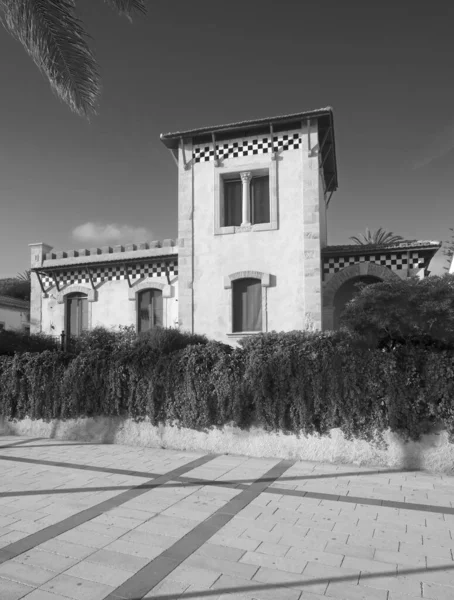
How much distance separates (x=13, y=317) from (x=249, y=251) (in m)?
21.4

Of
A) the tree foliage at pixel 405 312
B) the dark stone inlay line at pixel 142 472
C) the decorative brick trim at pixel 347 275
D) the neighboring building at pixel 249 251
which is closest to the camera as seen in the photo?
the dark stone inlay line at pixel 142 472

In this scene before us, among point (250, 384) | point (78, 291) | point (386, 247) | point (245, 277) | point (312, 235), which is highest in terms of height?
point (312, 235)

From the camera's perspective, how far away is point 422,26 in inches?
373

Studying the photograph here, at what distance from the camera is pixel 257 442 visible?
7586 millimetres

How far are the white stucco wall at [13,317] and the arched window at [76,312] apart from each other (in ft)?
41.3

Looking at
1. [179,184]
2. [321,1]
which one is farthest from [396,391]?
[179,184]

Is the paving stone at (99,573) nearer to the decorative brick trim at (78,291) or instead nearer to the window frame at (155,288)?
the window frame at (155,288)

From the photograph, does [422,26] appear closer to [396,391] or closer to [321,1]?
[321,1]

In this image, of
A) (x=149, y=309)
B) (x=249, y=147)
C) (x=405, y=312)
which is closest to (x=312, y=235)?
(x=249, y=147)

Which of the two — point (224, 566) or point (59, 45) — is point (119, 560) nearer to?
point (224, 566)

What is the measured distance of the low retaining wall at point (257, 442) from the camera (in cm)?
663

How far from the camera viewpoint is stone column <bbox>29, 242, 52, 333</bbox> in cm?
1784

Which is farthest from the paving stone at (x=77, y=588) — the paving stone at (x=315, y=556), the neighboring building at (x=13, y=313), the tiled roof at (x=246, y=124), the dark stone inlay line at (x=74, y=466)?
the neighboring building at (x=13, y=313)

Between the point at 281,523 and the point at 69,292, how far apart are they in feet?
48.7
